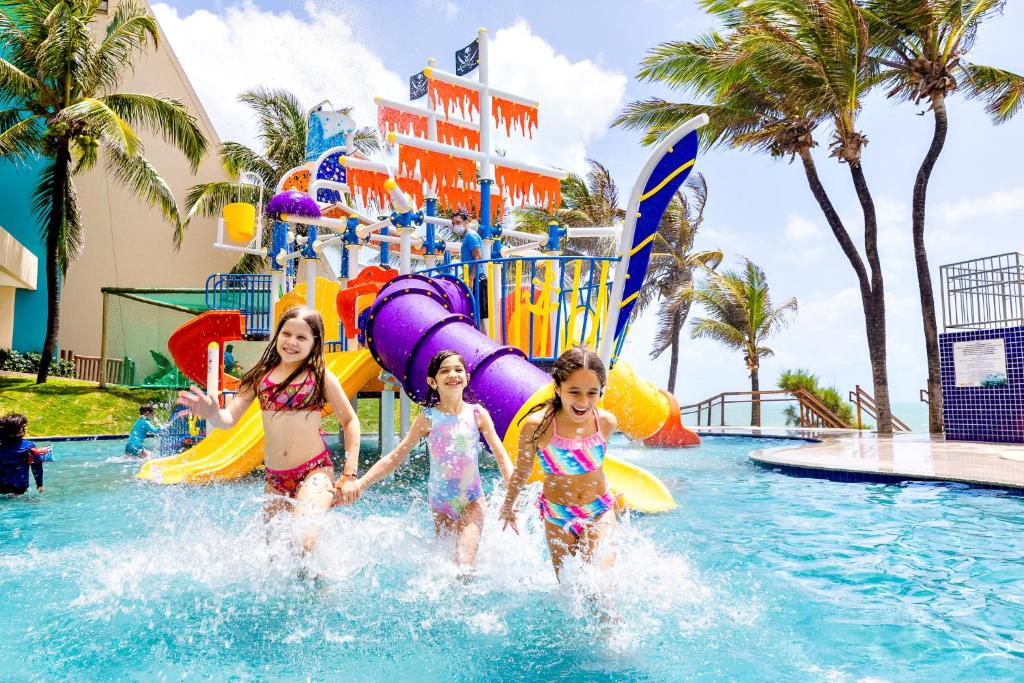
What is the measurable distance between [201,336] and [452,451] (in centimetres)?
765

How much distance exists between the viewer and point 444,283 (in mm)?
7430

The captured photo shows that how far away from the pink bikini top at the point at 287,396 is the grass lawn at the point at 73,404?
11.4m

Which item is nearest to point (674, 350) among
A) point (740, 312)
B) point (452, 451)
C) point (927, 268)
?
point (740, 312)

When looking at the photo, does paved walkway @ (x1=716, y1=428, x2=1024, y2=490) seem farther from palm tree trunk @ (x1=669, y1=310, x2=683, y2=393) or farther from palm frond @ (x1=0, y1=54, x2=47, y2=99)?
palm frond @ (x1=0, y1=54, x2=47, y2=99)

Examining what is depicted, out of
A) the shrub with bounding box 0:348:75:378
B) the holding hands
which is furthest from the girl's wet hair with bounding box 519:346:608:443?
the shrub with bounding box 0:348:75:378

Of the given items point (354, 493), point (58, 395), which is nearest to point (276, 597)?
point (354, 493)

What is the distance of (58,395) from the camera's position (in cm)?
1595

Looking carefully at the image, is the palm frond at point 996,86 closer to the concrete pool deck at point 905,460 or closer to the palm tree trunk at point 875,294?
the palm tree trunk at point 875,294

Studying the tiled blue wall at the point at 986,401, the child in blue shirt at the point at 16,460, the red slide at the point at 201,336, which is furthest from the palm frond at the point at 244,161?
the tiled blue wall at the point at 986,401

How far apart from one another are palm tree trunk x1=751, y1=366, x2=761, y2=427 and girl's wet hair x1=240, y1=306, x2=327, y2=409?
1715 centimetres

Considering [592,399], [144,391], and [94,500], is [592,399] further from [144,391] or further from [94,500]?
[144,391]

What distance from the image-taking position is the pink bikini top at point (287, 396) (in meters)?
3.58

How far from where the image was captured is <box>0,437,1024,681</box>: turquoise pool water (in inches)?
107

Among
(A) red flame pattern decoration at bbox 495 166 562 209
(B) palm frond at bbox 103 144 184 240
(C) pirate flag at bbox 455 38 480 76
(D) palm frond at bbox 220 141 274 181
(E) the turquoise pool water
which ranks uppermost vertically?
(D) palm frond at bbox 220 141 274 181
